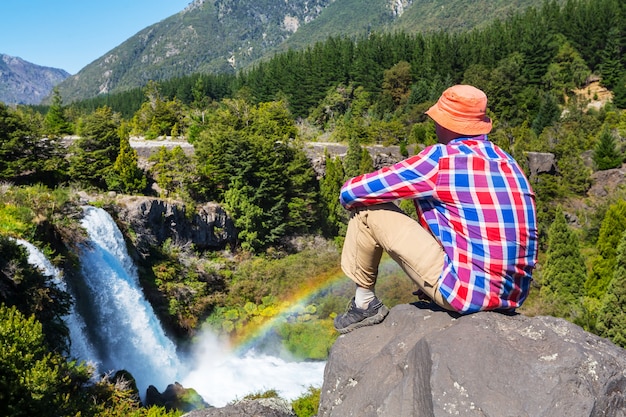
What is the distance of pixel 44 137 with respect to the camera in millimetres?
20891

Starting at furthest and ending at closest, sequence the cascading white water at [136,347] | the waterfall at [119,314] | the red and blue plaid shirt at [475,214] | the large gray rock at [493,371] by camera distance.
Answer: the waterfall at [119,314] → the cascading white water at [136,347] → the red and blue plaid shirt at [475,214] → the large gray rock at [493,371]

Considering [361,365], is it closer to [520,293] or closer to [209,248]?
[520,293]

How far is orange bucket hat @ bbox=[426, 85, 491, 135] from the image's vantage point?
3227 millimetres

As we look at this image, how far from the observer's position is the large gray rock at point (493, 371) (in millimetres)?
2734

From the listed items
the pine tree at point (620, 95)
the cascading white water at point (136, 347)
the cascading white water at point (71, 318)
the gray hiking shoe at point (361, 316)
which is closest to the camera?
the gray hiking shoe at point (361, 316)

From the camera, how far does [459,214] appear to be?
309 cm

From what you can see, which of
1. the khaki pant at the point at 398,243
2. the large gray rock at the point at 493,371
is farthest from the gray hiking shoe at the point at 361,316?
the khaki pant at the point at 398,243

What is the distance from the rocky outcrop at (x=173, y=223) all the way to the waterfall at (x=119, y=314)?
218 cm

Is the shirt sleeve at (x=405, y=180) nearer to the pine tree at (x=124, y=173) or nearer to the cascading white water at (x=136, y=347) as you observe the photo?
the cascading white water at (x=136, y=347)

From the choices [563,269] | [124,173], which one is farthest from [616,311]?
[124,173]

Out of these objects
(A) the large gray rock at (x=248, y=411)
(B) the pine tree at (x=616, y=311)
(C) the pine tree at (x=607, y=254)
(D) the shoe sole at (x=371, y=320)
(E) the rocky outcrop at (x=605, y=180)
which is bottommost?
(E) the rocky outcrop at (x=605, y=180)

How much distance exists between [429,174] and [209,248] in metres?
23.0

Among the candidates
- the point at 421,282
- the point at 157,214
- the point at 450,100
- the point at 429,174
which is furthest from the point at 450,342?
the point at 157,214

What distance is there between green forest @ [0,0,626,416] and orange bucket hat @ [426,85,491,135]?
763 centimetres
